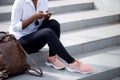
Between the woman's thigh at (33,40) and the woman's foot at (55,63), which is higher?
the woman's thigh at (33,40)

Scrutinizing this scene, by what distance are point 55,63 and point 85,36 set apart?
0.99 metres

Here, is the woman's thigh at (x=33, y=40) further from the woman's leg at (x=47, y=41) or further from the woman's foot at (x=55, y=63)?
the woman's foot at (x=55, y=63)

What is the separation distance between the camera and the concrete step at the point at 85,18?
182 inches

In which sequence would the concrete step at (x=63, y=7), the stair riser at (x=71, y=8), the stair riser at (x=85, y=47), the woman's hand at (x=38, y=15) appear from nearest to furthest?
1. the woman's hand at (x=38, y=15)
2. the stair riser at (x=85, y=47)
3. the concrete step at (x=63, y=7)
4. the stair riser at (x=71, y=8)

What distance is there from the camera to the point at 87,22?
15.9ft

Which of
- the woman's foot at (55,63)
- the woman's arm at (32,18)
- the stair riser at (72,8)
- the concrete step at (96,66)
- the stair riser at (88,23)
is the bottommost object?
the concrete step at (96,66)

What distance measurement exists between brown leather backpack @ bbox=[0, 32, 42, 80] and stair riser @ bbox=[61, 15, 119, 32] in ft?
4.78

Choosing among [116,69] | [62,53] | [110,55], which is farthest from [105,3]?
[62,53]

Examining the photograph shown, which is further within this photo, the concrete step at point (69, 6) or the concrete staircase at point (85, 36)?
the concrete step at point (69, 6)

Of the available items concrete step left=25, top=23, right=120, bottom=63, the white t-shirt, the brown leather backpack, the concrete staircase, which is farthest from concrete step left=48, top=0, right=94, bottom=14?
the brown leather backpack

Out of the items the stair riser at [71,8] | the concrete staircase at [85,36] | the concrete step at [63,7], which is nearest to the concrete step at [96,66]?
the concrete staircase at [85,36]

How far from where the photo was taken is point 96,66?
3.60 m

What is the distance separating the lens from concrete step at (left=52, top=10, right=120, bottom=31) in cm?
462

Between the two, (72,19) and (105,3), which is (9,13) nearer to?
(72,19)
